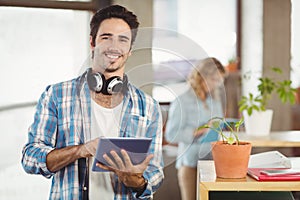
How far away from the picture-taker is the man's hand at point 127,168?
2316mm

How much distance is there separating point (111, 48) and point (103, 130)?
328mm

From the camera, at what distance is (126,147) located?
2.28m

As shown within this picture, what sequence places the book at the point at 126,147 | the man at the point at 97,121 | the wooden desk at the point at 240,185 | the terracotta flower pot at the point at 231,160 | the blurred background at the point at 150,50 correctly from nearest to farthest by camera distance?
the wooden desk at the point at 240,185 < the terracotta flower pot at the point at 231,160 < the book at the point at 126,147 < the man at the point at 97,121 < the blurred background at the point at 150,50

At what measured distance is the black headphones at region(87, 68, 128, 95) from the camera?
96.2 inches

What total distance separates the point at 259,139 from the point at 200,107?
1.33m

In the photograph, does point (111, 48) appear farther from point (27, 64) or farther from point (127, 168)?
point (27, 64)

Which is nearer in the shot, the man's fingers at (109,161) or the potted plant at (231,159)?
the potted plant at (231,159)

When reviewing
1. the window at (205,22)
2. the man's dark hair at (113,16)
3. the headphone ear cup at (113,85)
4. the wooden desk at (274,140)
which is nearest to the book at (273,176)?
the headphone ear cup at (113,85)

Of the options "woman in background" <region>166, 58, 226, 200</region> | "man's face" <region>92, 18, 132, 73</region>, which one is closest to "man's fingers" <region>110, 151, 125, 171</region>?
"woman in background" <region>166, 58, 226, 200</region>

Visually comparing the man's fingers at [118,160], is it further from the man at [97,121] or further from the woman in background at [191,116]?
the woman in background at [191,116]

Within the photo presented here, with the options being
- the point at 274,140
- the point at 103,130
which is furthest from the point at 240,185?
the point at 274,140

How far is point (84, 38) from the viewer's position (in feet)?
11.1

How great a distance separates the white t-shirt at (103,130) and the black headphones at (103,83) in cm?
6

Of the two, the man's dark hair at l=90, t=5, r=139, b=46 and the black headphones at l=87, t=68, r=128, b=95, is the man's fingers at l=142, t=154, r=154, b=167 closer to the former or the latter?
the black headphones at l=87, t=68, r=128, b=95
